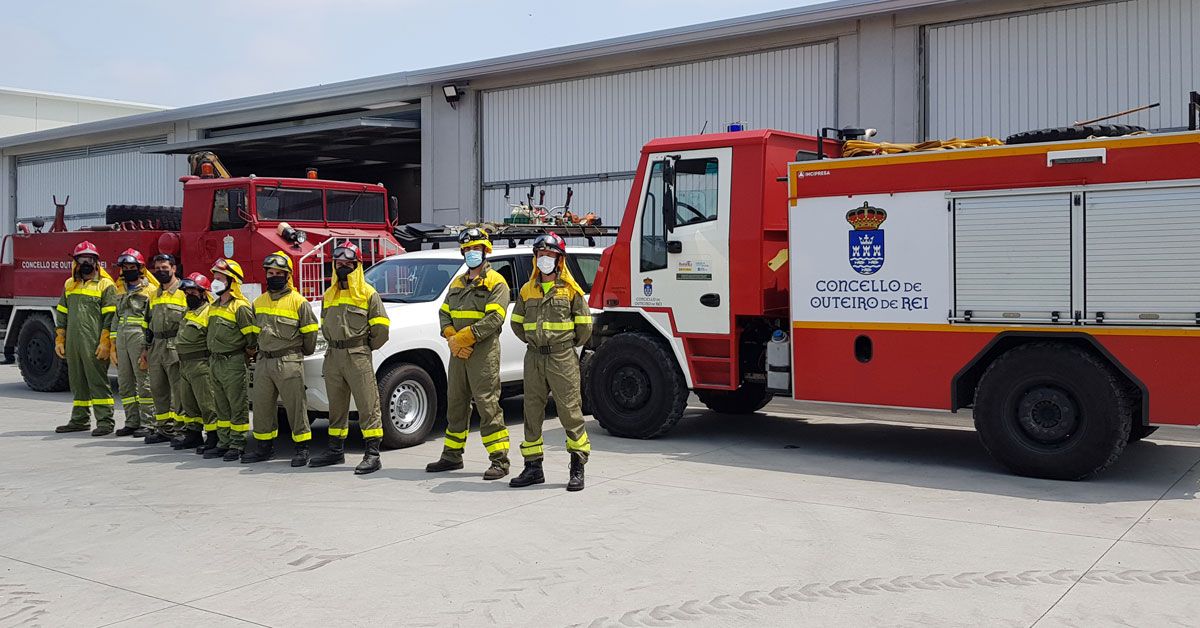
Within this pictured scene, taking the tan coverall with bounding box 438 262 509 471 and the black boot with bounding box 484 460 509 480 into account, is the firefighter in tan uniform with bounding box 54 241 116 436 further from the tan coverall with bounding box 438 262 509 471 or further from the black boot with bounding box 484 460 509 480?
the black boot with bounding box 484 460 509 480

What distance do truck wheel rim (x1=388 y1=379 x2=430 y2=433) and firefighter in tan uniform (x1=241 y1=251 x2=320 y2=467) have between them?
0.90 m

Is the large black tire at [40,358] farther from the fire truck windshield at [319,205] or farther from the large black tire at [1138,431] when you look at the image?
the large black tire at [1138,431]

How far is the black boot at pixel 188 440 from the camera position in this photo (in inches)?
396

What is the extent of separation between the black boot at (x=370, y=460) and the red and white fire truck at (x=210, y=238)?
385 cm

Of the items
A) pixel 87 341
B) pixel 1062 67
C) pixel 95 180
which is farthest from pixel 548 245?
pixel 95 180

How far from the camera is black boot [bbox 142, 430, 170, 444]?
34.4 ft

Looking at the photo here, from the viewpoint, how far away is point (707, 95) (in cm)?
1598

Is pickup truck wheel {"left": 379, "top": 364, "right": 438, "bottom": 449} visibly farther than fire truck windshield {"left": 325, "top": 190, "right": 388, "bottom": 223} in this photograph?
No

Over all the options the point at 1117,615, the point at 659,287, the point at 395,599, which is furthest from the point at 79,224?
the point at 1117,615

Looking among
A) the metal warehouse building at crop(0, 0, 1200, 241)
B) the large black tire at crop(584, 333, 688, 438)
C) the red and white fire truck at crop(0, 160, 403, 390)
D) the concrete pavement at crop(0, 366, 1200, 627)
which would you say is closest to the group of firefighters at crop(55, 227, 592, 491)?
the concrete pavement at crop(0, 366, 1200, 627)

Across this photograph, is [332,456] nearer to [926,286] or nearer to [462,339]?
[462,339]

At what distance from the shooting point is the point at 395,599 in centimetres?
538

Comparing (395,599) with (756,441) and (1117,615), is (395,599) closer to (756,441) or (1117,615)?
(1117,615)

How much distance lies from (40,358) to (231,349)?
7.01 metres
